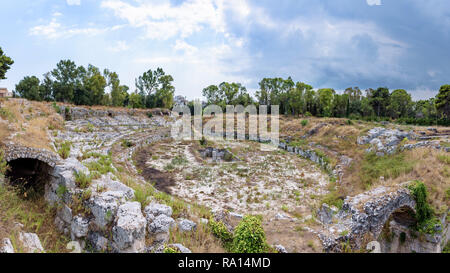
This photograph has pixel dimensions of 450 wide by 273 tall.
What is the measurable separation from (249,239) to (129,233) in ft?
11.8

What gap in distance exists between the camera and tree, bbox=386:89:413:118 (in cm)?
5411

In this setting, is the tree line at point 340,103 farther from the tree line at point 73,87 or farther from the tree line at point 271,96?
the tree line at point 73,87

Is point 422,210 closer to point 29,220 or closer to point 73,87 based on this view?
point 29,220

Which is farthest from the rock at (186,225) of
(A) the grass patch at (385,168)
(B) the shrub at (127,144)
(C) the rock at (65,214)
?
(B) the shrub at (127,144)

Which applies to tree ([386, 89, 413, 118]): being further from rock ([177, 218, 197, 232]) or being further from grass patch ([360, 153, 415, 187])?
rock ([177, 218, 197, 232])

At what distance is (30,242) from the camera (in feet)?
19.8

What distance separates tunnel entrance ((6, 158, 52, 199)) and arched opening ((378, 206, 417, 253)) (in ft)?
53.2

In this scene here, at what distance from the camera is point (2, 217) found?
636cm

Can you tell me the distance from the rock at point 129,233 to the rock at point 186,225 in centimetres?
141

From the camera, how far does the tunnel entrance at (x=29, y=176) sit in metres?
8.96

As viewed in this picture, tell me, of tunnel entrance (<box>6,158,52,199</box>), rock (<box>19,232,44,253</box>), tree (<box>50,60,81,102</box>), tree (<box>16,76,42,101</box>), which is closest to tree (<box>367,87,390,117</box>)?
tunnel entrance (<box>6,158,52,199</box>)
